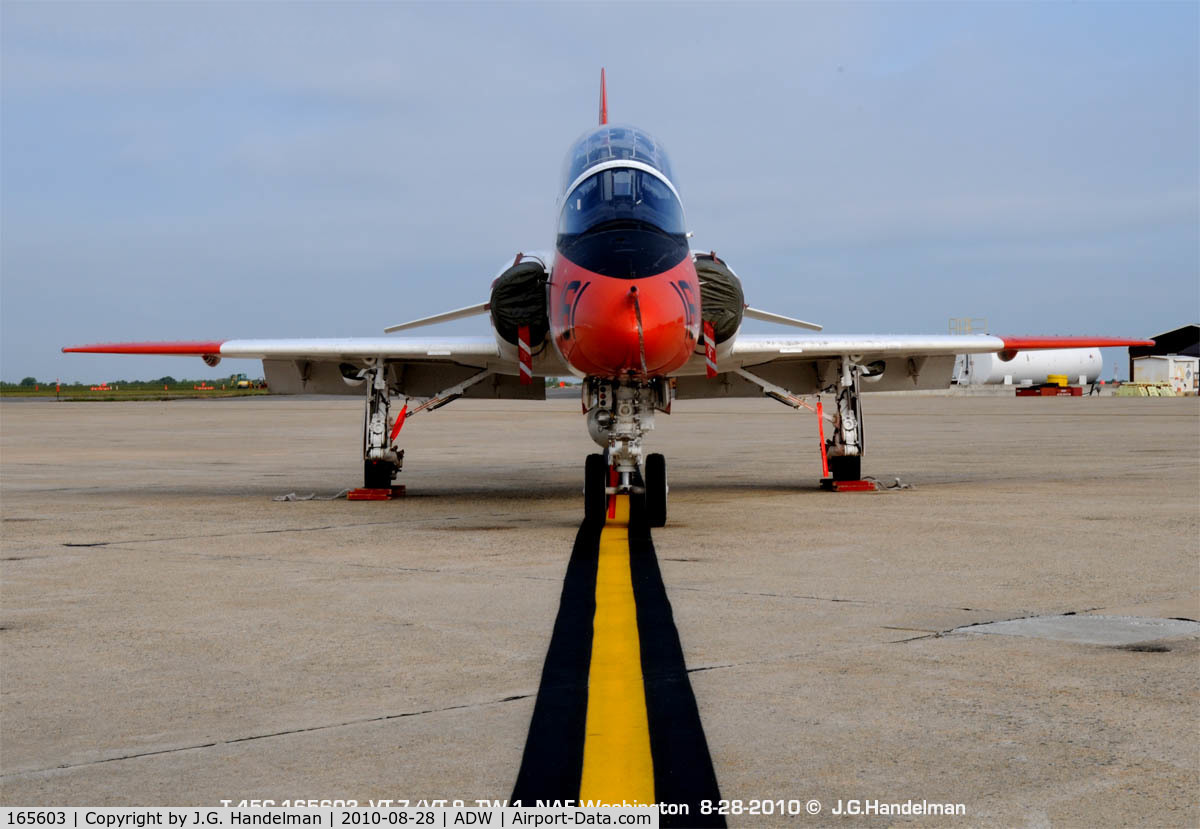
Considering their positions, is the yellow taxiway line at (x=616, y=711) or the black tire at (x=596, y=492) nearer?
the yellow taxiway line at (x=616, y=711)

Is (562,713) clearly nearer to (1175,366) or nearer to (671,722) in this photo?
(671,722)

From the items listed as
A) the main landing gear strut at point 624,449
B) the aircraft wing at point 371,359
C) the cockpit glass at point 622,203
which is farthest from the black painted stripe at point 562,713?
the aircraft wing at point 371,359

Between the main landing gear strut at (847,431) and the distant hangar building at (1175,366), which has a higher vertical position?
the distant hangar building at (1175,366)

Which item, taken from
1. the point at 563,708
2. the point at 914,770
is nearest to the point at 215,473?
the point at 563,708

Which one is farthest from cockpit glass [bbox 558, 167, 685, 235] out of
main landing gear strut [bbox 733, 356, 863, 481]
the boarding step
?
the boarding step

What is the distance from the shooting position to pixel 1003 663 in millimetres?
5289

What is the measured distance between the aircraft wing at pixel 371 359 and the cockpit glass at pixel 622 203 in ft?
7.22

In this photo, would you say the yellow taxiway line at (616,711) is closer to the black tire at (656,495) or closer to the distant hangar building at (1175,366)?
the black tire at (656,495)

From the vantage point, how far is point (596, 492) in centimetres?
1134

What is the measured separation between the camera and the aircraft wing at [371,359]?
14234 millimetres

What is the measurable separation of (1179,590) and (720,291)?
6105mm

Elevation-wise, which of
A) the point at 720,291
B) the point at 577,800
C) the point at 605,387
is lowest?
the point at 577,800

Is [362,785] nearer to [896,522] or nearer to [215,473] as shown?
[896,522]

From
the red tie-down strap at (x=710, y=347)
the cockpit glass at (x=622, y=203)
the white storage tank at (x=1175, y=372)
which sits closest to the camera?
the cockpit glass at (x=622, y=203)
